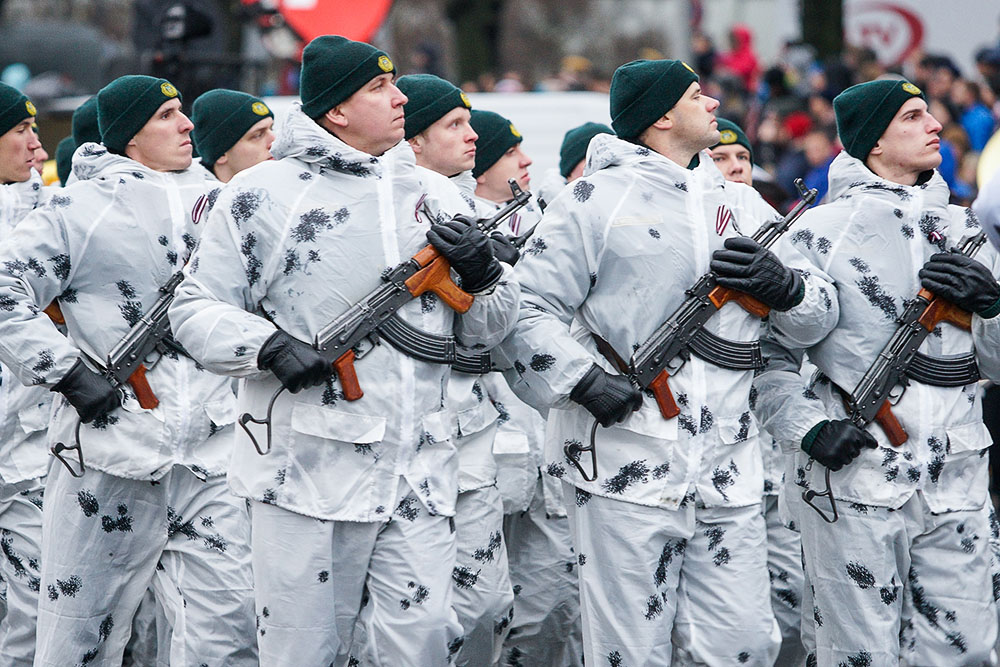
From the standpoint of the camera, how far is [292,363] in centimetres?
482

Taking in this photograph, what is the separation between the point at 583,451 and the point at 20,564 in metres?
2.65

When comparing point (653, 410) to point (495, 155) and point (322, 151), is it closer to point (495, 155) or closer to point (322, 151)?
point (322, 151)

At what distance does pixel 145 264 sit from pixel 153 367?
383 mm

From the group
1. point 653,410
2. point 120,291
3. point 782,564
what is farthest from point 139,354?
point 782,564

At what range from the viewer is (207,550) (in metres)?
5.97

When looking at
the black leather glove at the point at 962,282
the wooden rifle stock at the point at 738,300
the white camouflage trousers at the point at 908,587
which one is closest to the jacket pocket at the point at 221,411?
the wooden rifle stock at the point at 738,300

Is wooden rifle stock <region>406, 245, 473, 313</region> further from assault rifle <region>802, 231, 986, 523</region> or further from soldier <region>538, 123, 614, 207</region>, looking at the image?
soldier <region>538, 123, 614, 207</region>

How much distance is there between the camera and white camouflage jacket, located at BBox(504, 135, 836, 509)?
534 centimetres

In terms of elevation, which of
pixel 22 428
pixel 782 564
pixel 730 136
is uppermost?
pixel 730 136

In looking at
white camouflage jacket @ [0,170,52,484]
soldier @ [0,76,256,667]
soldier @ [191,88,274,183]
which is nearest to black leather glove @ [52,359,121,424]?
soldier @ [0,76,256,667]

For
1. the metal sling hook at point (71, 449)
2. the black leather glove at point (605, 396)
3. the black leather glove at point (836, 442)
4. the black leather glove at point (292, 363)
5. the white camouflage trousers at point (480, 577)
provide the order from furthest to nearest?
the white camouflage trousers at point (480, 577)
the metal sling hook at point (71, 449)
the black leather glove at point (836, 442)
the black leather glove at point (605, 396)
the black leather glove at point (292, 363)

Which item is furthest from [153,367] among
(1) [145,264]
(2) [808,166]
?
(2) [808,166]

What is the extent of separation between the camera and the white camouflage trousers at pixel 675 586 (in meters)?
5.30

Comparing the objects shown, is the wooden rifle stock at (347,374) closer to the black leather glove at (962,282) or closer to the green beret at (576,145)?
the black leather glove at (962,282)
